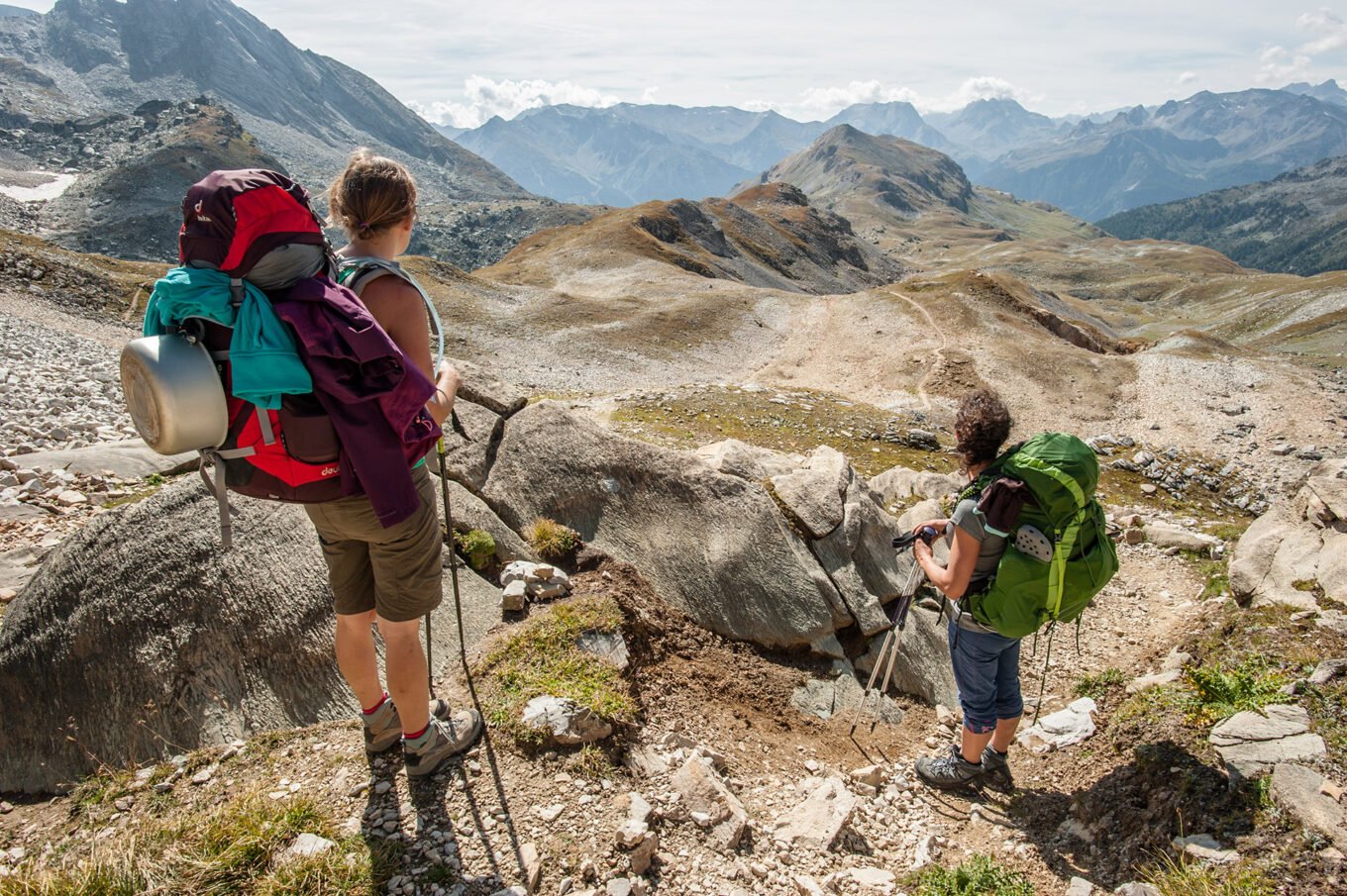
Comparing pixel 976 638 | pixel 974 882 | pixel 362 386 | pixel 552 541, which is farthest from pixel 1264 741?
pixel 362 386

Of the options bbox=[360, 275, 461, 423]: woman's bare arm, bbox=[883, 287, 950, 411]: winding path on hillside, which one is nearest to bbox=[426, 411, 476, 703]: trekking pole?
bbox=[360, 275, 461, 423]: woman's bare arm

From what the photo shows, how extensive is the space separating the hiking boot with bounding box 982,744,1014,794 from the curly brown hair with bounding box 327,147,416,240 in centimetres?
754

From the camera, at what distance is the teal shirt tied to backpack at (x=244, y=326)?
3834 mm

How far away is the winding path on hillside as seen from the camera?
121 ft

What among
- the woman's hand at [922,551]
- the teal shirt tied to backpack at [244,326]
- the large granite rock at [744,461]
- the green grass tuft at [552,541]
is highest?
the teal shirt tied to backpack at [244,326]

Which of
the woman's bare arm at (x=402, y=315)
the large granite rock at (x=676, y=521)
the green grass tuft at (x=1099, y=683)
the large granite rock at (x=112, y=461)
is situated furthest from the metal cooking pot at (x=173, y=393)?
the green grass tuft at (x=1099, y=683)

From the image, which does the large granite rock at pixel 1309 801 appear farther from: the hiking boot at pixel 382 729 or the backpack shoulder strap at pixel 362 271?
the backpack shoulder strap at pixel 362 271

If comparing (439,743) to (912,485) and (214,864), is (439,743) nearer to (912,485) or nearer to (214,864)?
(214,864)

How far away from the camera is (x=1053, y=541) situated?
233 inches

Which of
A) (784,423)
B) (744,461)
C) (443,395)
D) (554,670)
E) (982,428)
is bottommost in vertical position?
(784,423)

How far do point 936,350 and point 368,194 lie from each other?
42.2 metres

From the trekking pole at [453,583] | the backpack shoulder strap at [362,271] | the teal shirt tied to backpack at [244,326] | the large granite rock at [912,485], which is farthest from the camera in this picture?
the large granite rock at [912,485]

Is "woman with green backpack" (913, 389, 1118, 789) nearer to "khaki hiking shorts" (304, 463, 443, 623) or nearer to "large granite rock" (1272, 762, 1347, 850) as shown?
"large granite rock" (1272, 762, 1347, 850)

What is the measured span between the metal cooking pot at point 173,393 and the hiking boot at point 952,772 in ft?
23.6
